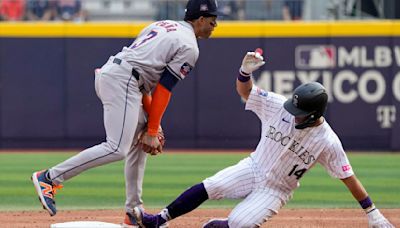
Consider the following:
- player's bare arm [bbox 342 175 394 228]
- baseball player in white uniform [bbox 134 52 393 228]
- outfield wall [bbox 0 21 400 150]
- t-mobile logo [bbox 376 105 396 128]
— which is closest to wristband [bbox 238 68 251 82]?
baseball player in white uniform [bbox 134 52 393 228]

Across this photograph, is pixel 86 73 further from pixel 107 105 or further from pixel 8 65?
pixel 107 105

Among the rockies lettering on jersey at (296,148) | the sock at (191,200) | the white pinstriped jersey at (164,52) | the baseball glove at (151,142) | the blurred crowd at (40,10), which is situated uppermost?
the white pinstriped jersey at (164,52)

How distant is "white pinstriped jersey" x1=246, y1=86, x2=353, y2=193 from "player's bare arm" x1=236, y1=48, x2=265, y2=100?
0.06 m

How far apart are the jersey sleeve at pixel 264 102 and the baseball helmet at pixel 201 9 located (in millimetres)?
649

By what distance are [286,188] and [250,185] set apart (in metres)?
0.26

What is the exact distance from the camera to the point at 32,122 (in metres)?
15.2

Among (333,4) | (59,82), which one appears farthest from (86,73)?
(333,4)

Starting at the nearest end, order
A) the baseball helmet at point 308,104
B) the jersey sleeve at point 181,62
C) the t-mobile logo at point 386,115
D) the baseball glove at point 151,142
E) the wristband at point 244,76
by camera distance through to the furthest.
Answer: the baseball helmet at point 308,104 < the wristband at point 244,76 < the jersey sleeve at point 181,62 < the baseball glove at point 151,142 < the t-mobile logo at point 386,115

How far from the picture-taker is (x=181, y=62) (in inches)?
243

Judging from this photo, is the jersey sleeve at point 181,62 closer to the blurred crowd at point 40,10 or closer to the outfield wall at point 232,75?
the outfield wall at point 232,75

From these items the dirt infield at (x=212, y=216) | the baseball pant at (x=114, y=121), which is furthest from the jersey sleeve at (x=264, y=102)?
the dirt infield at (x=212, y=216)

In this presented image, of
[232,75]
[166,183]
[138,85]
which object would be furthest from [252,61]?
[232,75]

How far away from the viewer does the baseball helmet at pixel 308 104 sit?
5.80 metres

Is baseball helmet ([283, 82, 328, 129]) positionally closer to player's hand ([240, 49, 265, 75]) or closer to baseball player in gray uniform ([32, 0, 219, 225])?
player's hand ([240, 49, 265, 75])
